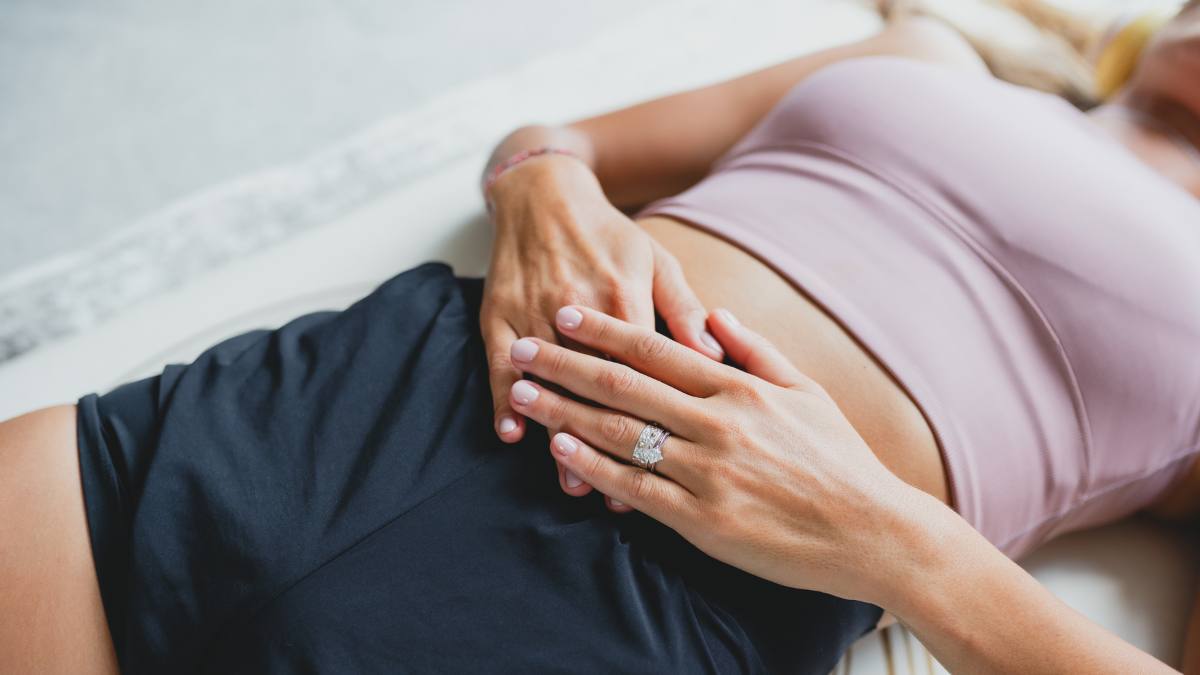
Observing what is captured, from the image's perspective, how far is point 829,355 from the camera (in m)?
0.74

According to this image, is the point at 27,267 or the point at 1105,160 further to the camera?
the point at 27,267

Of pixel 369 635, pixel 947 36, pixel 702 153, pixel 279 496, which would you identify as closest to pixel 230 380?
pixel 279 496

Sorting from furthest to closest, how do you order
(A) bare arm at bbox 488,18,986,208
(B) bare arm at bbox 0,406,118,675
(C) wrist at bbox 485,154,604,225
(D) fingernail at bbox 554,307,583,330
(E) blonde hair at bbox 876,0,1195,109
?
(E) blonde hair at bbox 876,0,1195,109
(A) bare arm at bbox 488,18,986,208
(C) wrist at bbox 485,154,604,225
(D) fingernail at bbox 554,307,583,330
(B) bare arm at bbox 0,406,118,675

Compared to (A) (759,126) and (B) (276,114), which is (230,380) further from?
(B) (276,114)

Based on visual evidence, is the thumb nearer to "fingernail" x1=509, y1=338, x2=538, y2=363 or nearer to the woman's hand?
the woman's hand

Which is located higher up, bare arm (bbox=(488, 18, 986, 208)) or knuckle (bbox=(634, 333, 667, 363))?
bare arm (bbox=(488, 18, 986, 208))

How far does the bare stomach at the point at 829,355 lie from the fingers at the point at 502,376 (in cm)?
18

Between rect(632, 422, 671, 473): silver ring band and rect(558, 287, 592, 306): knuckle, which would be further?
rect(558, 287, 592, 306): knuckle

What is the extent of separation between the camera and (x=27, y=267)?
109 cm

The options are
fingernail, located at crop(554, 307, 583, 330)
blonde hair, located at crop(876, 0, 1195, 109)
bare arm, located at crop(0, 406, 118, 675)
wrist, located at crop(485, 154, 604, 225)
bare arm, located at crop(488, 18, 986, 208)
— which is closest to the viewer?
bare arm, located at crop(0, 406, 118, 675)

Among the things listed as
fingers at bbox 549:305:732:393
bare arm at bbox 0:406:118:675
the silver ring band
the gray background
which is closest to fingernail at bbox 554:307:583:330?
fingers at bbox 549:305:732:393

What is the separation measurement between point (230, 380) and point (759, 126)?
1.90 feet

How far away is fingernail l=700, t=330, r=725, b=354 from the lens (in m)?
0.71

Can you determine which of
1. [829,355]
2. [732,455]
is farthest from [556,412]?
[829,355]
